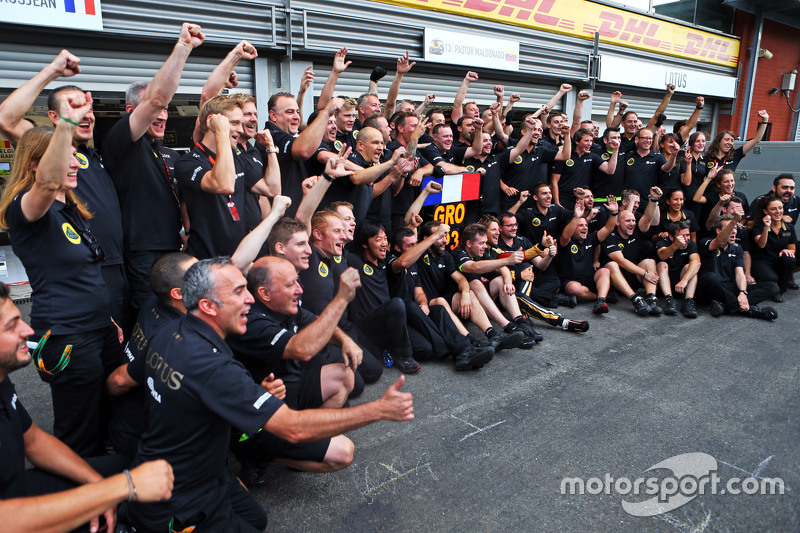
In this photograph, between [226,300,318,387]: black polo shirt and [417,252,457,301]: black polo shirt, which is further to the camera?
[417,252,457,301]: black polo shirt

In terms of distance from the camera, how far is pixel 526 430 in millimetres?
4008

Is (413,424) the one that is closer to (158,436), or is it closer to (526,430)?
(526,430)

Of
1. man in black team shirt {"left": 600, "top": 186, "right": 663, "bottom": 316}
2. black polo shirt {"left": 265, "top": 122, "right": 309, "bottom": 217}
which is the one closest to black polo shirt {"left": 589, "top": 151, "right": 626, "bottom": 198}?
man in black team shirt {"left": 600, "top": 186, "right": 663, "bottom": 316}

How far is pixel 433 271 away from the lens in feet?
19.6

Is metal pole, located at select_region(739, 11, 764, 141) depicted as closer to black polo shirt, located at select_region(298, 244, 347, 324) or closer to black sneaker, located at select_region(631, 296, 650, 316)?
black sneaker, located at select_region(631, 296, 650, 316)

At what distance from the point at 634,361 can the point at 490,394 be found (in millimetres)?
1620

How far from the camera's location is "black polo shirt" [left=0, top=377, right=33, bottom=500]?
86.0 inches

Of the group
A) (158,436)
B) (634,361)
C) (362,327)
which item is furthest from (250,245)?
(634,361)

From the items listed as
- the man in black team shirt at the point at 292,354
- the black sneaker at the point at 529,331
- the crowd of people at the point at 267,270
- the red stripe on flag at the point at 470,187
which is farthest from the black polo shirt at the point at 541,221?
the man in black team shirt at the point at 292,354

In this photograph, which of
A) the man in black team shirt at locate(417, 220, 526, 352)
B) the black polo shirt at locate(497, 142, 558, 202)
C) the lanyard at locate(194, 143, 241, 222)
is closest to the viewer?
the lanyard at locate(194, 143, 241, 222)

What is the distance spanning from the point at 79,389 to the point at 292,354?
3.86ft

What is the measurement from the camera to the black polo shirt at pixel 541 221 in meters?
7.16

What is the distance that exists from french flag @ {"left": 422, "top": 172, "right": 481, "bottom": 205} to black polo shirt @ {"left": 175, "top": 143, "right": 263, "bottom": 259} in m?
2.75

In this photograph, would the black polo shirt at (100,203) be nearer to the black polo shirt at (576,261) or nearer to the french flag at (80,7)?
the french flag at (80,7)
